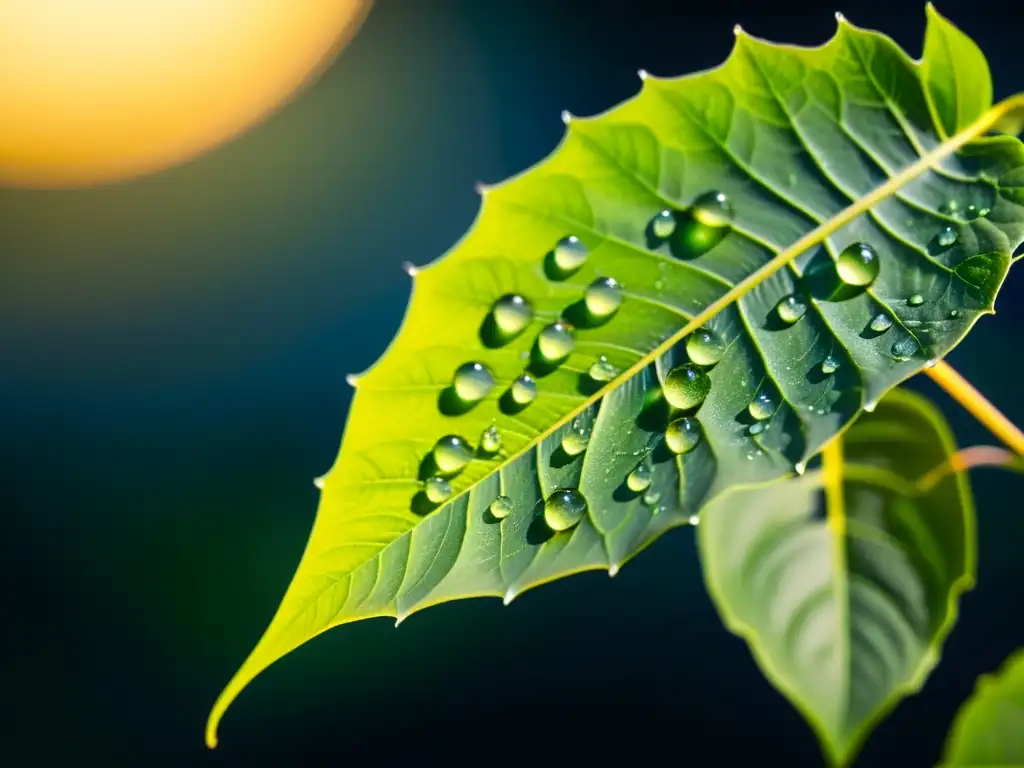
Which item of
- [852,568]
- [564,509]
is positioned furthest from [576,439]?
[852,568]

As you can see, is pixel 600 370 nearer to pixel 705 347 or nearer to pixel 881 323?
pixel 705 347

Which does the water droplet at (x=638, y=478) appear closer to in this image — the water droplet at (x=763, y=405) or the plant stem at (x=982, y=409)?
the water droplet at (x=763, y=405)

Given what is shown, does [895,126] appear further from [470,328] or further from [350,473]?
[350,473]

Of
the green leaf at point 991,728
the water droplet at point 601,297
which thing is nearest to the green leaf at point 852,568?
the green leaf at point 991,728

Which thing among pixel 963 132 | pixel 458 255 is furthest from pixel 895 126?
pixel 458 255

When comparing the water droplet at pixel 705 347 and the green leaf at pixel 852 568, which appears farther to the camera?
the green leaf at pixel 852 568
